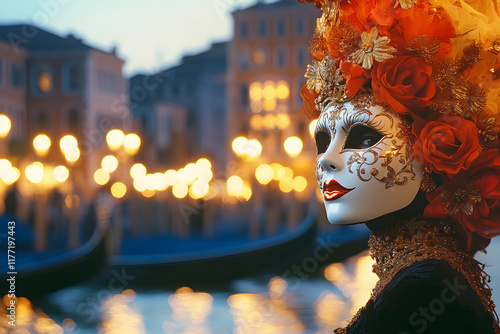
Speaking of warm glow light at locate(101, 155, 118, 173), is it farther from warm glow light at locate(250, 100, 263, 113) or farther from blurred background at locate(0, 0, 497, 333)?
warm glow light at locate(250, 100, 263, 113)

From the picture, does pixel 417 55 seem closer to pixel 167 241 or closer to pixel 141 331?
pixel 141 331

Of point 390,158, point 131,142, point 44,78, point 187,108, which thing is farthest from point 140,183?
point 390,158

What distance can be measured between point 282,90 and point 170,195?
13.7 meters

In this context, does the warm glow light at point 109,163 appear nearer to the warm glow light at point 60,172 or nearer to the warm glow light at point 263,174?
the warm glow light at point 60,172

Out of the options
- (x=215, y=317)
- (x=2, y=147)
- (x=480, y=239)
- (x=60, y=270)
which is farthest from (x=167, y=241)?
(x=480, y=239)

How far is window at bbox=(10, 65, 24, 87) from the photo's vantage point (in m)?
24.4

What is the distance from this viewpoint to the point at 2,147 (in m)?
15.1

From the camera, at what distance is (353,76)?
7.04 ft

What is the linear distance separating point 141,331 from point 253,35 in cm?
2599

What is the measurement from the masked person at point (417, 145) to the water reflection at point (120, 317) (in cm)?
579

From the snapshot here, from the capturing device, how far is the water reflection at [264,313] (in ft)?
25.0

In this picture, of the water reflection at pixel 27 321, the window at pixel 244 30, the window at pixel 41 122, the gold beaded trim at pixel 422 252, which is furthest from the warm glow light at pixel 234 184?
the gold beaded trim at pixel 422 252

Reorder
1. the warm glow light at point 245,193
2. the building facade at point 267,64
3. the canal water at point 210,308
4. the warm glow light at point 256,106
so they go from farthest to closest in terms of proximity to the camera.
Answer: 1. the warm glow light at point 256,106
2. the building facade at point 267,64
3. the warm glow light at point 245,193
4. the canal water at point 210,308

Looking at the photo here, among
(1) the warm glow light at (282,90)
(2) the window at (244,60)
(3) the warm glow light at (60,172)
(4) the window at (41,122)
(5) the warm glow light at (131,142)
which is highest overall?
(5) the warm glow light at (131,142)
